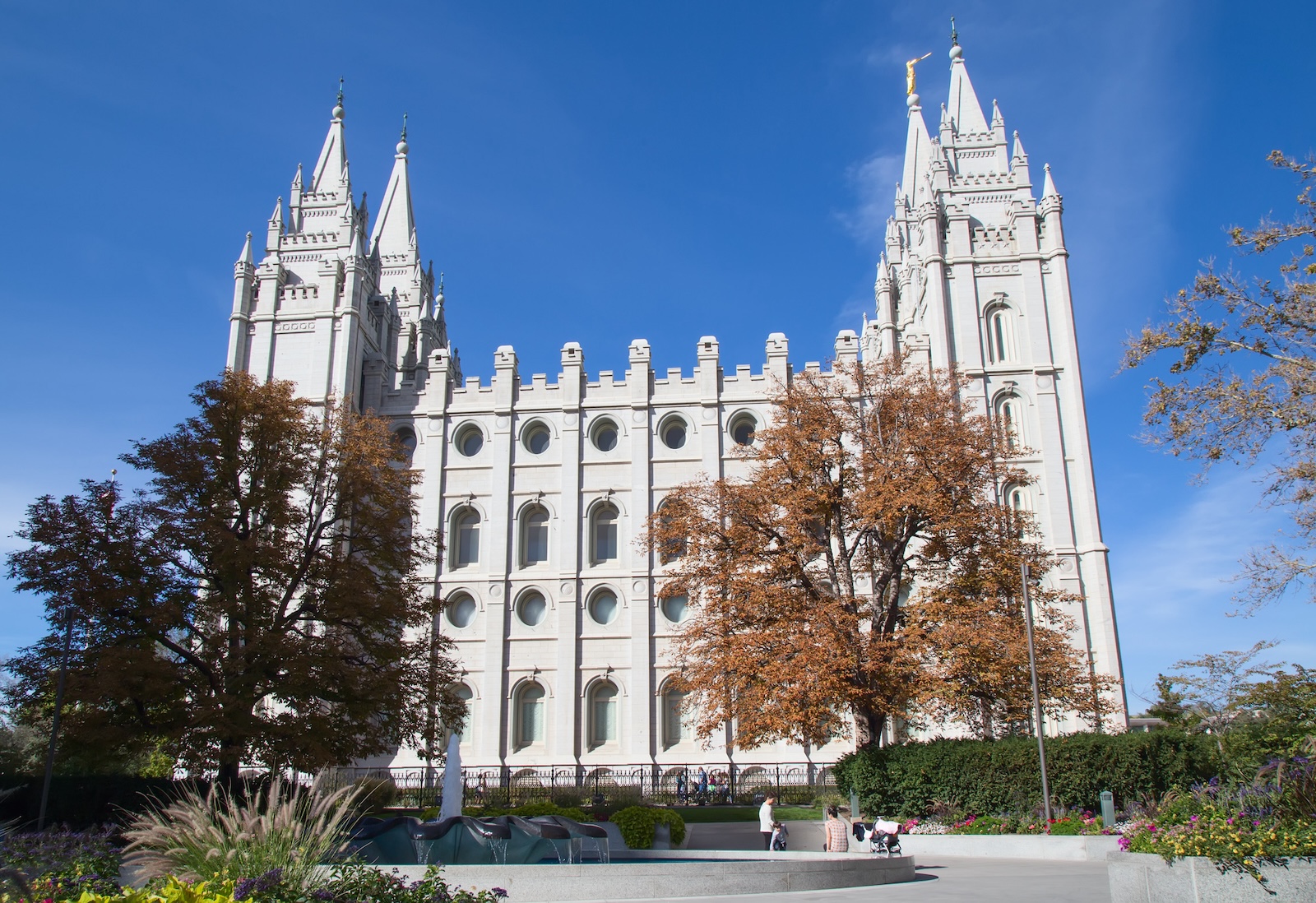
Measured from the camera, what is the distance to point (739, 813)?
26438 mm

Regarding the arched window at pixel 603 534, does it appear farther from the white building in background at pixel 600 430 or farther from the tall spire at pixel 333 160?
the tall spire at pixel 333 160

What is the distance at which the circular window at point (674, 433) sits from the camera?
129ft

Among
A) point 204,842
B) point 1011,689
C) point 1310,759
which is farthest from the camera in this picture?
point 1011,689

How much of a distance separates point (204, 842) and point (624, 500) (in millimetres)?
29664

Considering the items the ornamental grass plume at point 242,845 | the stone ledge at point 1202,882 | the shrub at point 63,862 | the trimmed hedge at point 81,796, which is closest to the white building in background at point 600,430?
the trimmed hedge at point 81,796

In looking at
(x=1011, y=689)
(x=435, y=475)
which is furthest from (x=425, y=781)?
(x=1011, y=689)

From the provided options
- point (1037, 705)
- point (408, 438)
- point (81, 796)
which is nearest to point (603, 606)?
point (408, 438)

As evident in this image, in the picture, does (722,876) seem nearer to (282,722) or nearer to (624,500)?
(282,722)

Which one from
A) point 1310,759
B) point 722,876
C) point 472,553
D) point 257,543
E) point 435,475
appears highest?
point 435,475

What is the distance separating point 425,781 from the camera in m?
33.9

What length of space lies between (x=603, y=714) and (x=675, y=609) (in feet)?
14.8

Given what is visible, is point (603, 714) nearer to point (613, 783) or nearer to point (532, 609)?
point (532, 609)

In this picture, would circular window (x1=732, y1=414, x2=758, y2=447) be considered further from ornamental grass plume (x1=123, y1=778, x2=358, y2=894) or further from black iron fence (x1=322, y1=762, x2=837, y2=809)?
ornamental grass plume (x1=123, y1=778, x2=358, y2=894)

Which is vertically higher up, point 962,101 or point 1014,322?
point 962,101
